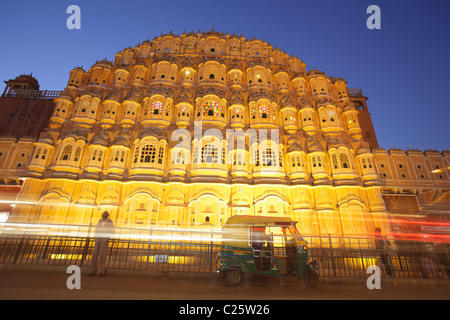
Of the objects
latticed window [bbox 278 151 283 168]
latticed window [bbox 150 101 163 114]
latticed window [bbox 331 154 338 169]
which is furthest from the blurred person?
latticed window [bbox 331 154 338 169]

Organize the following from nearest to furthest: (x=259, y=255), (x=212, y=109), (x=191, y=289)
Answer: (x=191, y=289)
(x=259, y=255)
(x=212, y=109)

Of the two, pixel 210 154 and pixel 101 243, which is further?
pixel 210 154

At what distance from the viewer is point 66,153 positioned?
20672 mm

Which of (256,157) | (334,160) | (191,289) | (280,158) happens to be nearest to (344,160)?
(334,160)

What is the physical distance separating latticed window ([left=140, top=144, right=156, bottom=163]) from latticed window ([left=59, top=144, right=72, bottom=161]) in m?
6.25

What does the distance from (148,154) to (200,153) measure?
4.60 meters

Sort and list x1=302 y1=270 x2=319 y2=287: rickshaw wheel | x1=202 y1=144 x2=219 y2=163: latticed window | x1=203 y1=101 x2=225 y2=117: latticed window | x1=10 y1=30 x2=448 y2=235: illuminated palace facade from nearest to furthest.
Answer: x1=302 y1=270 x2=319 y2=287: rickshaw wheel → x1=10 y1=30 x2=448 y2=235: illuminated palace facade → x1=202 y1=144 x2=219 y2=163: latticed window → x1=203 y1=101 x2=225 y2=117: latticed window

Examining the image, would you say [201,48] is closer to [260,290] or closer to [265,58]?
[265,58]

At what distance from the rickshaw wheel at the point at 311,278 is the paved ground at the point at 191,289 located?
0.25 metres

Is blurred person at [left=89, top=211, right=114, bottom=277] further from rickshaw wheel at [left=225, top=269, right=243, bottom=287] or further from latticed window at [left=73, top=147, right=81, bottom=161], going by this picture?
latticed window at [left=73, top=147, right=81, bottom=161]

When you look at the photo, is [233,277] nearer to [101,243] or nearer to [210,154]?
[101,243]

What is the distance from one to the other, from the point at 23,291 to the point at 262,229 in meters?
6.98

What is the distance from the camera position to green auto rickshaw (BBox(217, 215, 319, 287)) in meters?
8.08
